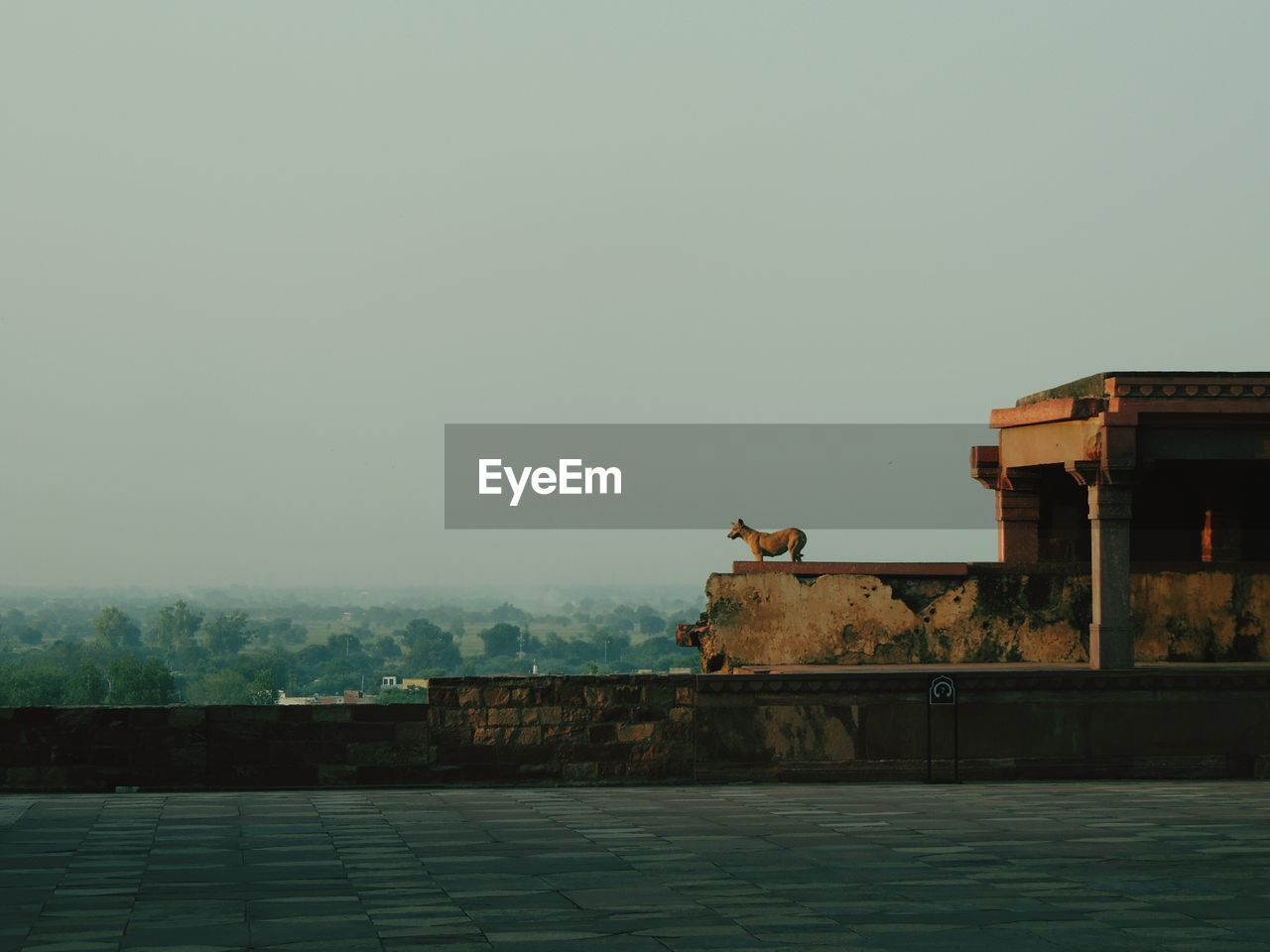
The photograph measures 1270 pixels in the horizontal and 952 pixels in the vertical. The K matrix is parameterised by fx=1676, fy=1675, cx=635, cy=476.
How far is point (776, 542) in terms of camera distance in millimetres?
18703

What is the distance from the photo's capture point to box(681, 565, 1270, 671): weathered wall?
1698cm

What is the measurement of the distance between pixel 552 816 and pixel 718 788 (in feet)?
8.85

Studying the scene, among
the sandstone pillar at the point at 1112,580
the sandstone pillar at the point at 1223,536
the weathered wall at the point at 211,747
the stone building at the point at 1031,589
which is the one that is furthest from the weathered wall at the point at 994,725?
the sandstone pillar at the point at 1223,536

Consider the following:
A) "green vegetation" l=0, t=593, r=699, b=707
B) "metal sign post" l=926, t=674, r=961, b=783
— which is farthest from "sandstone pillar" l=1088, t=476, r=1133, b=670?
"green vegetation" l=0, t=593, r=699, b=707

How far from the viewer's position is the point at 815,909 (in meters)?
7.84

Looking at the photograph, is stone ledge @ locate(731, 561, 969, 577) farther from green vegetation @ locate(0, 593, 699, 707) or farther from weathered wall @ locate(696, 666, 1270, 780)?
green vegetation @ locate(0, 593, 699, 707)

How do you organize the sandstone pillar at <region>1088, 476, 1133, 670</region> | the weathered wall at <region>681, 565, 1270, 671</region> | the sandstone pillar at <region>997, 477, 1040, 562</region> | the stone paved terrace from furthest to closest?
the sandstone pillar at <region>997, 477, 1040, 562</region>, the weathered wall at <region>681, 565, 1270, 671</region>, the sandstone pillar at <region>1088, 476, 1133, 670</region>, the stone paved terrace

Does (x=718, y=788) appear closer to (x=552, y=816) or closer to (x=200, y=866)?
(x=552, y=816)

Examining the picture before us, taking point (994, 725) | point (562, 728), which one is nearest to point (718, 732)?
point (562, 728)

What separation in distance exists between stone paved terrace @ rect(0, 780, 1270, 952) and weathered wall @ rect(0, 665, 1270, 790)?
0.91 metres

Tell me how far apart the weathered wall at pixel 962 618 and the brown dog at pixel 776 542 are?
117 centimetres

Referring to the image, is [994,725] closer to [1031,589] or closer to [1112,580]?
[1112,580]

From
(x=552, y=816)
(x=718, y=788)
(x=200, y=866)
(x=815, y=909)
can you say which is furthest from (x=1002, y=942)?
(x=718, y=788)

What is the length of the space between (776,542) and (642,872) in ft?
32.2
